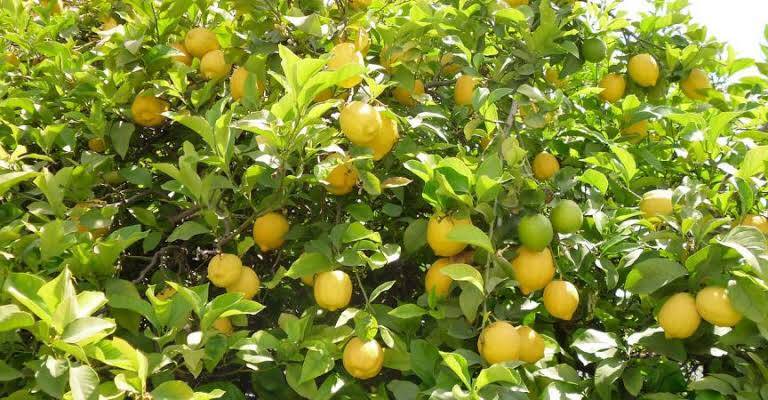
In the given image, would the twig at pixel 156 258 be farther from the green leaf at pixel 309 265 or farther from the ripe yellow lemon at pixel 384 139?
the ripe yellow lemon at pixel 384 139

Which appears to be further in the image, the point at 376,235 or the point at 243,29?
the point at 243,29

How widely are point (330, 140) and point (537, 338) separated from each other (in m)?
0.63

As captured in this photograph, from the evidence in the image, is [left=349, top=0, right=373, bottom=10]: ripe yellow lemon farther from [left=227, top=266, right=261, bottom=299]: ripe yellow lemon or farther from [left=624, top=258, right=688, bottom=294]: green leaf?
[left=624, top=258, right=688, bottom=294]: green leaf

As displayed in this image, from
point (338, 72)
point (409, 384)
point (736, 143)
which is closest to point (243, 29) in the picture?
point (338, 72)

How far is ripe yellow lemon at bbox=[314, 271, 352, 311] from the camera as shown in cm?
155

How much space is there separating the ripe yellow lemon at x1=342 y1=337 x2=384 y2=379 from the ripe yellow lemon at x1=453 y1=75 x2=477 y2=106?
0.85 meters

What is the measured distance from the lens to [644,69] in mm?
2111

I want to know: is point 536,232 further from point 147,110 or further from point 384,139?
point 147,110

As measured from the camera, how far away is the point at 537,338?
59.5 inches

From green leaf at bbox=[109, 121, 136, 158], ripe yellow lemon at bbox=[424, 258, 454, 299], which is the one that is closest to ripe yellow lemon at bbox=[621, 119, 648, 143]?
ripe yellow lemon at bbox=[424, 258, 454, 299]

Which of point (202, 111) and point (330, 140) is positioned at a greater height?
point (330, 140)

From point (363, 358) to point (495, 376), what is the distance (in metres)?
0.28

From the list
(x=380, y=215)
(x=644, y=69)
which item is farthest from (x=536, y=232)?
(x=644, y=69)

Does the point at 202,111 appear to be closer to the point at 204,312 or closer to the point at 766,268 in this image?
the point at 204,312
